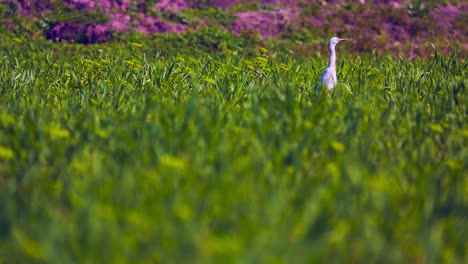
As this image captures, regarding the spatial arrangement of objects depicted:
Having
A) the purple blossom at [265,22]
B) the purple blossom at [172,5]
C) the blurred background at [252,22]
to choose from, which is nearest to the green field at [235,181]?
the blurred background at [252,22]

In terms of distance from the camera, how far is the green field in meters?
2.92

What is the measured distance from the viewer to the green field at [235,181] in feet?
9.57

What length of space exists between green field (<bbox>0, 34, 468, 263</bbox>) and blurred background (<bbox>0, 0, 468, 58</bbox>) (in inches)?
278

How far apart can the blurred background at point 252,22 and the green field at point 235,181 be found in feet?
23.2

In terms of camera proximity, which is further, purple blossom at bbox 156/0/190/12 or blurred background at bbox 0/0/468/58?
purple blossom at bbox 156/0/190/12

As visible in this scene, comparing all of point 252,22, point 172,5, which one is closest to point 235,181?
point 252,22

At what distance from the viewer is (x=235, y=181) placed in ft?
11.4

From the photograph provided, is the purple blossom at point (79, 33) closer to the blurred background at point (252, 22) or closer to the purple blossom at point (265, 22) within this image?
the blurred background at point (252, 22)

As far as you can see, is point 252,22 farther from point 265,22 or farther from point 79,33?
point 79,33

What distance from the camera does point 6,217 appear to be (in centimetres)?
326

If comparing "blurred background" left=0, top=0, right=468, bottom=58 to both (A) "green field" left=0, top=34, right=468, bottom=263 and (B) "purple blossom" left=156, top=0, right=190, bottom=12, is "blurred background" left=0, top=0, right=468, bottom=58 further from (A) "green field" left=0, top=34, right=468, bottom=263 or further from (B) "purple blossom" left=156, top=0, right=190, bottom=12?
(A) "green field" left=0, top=34, right=468, bottom=263

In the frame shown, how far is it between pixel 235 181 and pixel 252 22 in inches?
432

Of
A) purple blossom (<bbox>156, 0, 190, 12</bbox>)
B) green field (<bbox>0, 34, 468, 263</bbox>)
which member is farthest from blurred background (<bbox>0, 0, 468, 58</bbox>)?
green field (<bbox>0, 34, 468, 263</bbox>)

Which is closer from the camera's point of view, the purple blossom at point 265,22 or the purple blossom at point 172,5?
the purple blossom at point 265,22
